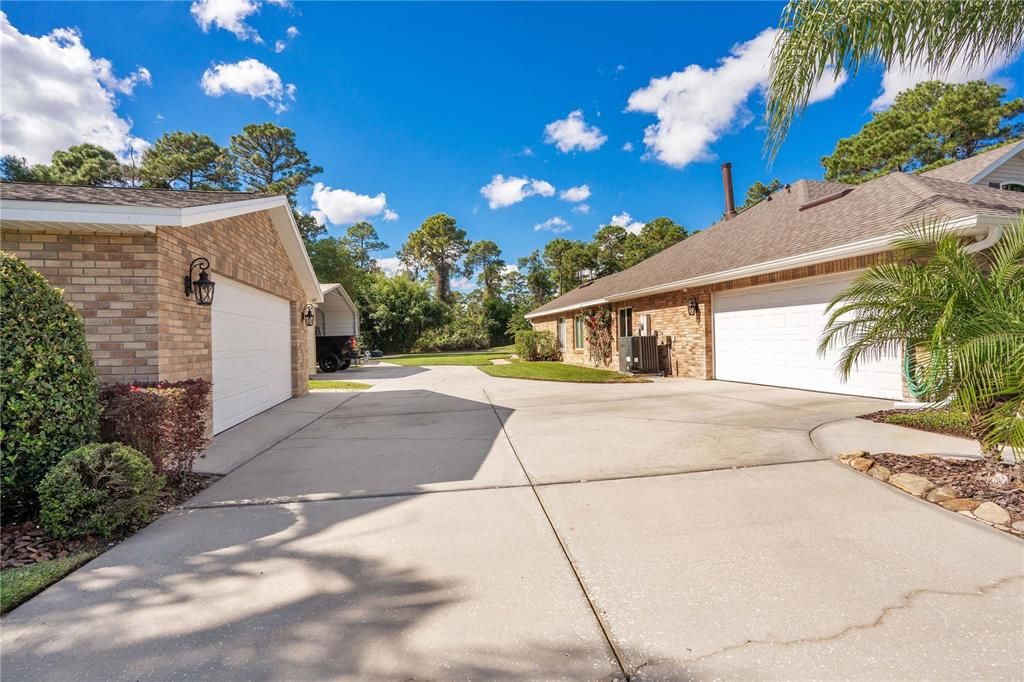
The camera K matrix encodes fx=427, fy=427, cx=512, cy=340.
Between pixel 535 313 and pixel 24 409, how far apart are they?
2116 centimetres

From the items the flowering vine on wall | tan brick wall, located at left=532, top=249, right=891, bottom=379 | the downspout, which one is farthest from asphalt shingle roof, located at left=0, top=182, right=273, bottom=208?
the flowering vine on wall

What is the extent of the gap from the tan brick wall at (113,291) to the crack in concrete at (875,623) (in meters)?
5.55

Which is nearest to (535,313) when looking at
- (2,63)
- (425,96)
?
(425,96)

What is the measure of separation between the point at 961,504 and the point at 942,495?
5.3 inches

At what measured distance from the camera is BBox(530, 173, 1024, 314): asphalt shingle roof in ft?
22.5

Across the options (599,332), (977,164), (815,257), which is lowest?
(599,332)

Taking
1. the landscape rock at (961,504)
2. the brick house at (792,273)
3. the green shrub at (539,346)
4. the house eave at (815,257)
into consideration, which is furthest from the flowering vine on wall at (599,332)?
the landscape rock at (961,504)

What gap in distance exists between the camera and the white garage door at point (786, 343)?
755cm

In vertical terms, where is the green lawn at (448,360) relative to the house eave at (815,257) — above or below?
below

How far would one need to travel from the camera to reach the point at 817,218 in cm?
990

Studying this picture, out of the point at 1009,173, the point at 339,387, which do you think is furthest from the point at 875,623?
the point at 1009,173

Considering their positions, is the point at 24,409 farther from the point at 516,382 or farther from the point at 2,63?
the point at 516,382

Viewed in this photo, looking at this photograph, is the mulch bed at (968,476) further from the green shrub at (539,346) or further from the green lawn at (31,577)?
the green shrub at (539,346)

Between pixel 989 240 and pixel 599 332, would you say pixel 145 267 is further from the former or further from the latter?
pixel 599 332
